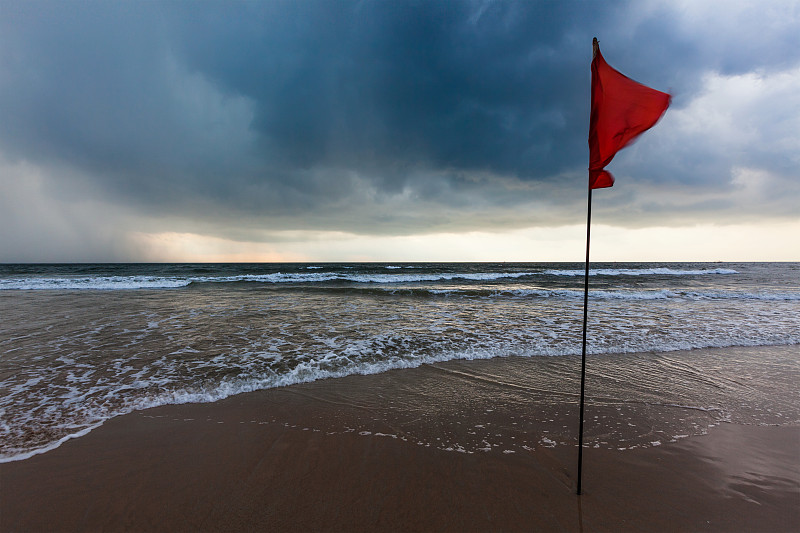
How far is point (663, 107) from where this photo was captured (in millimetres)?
2590

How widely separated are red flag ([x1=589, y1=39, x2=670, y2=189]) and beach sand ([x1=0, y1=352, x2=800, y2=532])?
9.84ft

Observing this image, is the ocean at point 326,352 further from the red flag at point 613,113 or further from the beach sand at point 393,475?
the red flag at point 613,113

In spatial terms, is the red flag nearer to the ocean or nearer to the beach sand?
the beach sand

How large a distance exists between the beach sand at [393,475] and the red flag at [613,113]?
3.00 m

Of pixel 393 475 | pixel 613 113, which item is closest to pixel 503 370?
pixel 393 475

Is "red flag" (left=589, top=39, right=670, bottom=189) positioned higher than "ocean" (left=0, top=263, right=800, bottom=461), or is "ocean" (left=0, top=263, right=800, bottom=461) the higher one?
"red flag" (left=589, top=39, right=670, bottom=189)

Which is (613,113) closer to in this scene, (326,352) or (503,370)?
(503,370)

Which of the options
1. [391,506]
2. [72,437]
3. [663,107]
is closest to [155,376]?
[72,437]

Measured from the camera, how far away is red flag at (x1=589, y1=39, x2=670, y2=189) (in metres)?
2.61

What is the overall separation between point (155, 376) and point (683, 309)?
19686 mm

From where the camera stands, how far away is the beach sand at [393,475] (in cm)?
267

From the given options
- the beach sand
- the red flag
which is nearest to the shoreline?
the beach sand

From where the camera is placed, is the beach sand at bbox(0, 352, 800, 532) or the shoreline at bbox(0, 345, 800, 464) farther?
the shoreline at bbox(0, 345, 800, 464)

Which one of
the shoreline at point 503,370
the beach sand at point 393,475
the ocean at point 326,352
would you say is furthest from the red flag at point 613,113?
the ocean at point 326,352
